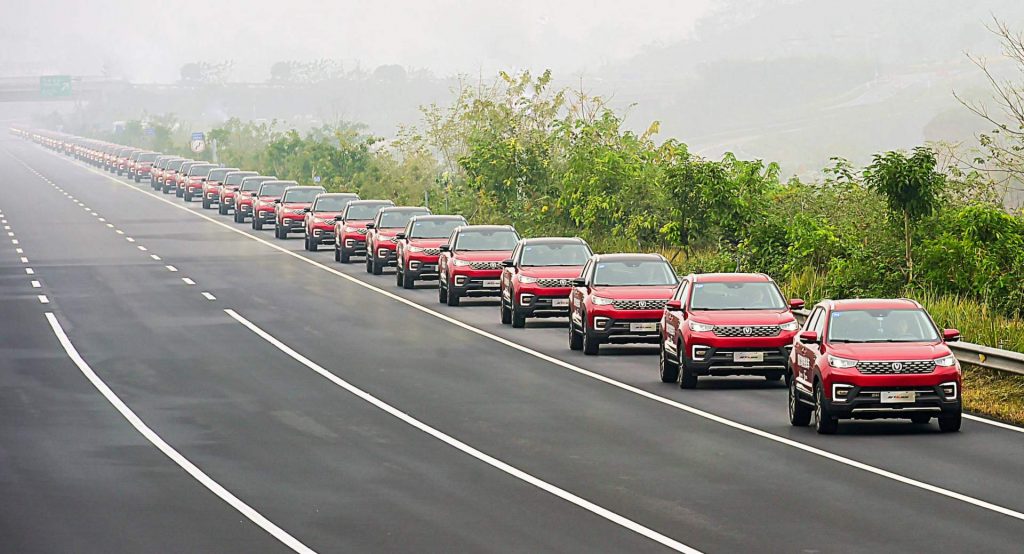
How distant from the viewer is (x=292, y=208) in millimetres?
61219

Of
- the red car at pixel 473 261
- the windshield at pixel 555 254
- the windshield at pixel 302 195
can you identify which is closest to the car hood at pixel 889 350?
the windshield at pixel 555 254

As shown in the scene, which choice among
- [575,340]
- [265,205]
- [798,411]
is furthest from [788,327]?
[265,205]

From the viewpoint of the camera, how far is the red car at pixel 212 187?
8000 centimetres

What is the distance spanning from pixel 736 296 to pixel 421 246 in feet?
58.8

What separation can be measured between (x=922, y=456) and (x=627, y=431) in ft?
11.7

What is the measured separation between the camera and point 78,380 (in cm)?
2591

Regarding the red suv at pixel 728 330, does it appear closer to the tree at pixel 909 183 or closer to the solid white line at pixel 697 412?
the solid white line at pixel 697 412

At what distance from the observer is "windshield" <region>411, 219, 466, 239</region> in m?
42.6

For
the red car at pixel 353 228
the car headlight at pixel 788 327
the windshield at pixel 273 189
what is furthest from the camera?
the windshield at pixel 273 189

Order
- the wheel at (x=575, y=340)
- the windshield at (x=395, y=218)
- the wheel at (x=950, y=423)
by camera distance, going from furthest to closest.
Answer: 1. the windshield at (x=395, y=218)
2. the wheel at (x=575, y=340)
3. the wheel at (x=950, y=423)

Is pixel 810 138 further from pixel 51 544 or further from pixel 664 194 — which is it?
pixel 51 544

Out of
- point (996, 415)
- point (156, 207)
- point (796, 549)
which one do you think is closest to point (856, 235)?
point (996, 415)

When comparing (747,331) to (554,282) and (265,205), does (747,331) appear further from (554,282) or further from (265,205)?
(265,205)

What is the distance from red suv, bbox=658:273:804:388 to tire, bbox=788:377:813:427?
3093mm
